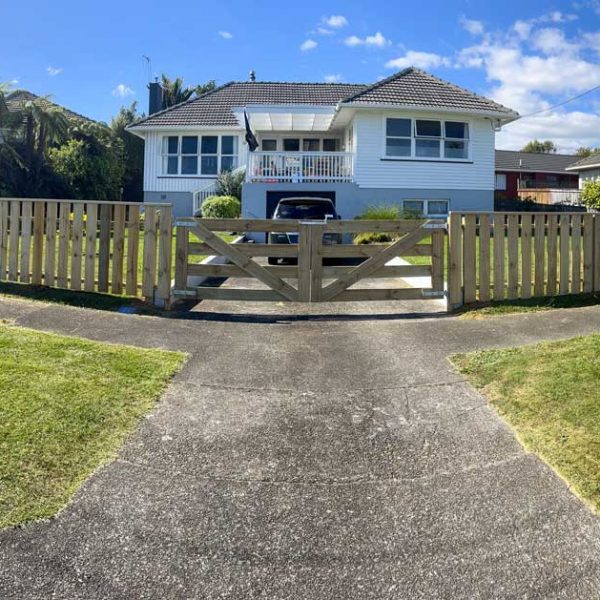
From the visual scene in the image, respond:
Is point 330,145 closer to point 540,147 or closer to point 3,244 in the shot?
point 3,244

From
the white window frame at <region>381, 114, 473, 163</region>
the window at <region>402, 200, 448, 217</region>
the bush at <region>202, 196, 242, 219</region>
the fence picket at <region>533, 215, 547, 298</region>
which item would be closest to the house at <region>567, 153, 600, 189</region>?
the white window frame at <region>381, 114, 473, 163</region>

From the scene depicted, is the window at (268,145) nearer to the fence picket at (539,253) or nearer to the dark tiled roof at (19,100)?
the dark tiled roof at (19,100)

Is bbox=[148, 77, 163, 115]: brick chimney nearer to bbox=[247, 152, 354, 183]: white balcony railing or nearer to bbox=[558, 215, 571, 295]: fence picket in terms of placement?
bbox=[247, 152, 354, 183]: white balcony railing

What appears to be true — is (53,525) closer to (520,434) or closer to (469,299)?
(520,434)

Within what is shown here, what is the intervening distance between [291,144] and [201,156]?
13.4 feet

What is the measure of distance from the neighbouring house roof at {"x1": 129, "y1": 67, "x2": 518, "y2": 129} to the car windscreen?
312 inches

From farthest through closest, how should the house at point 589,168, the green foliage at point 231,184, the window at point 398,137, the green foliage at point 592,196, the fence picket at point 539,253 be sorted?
1. the house at point 589,168
2. the green foliage at point 592,196
3. the green foliage at point 231,184
4. the window at point 398,137
5. the fence picket at point 539,253

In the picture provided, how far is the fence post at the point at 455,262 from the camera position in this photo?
8.77 m

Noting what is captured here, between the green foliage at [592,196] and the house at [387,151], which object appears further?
the green foliage at [592,196]

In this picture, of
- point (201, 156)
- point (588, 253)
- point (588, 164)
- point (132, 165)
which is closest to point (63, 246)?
point (588, 253)

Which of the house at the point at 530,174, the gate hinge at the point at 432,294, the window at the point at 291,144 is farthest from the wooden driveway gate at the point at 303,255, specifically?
the house at the point at 530,174

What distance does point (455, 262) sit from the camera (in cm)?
883

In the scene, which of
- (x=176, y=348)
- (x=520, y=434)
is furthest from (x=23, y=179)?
(x=520, y=434)

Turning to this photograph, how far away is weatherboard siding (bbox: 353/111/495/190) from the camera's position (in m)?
21.7
